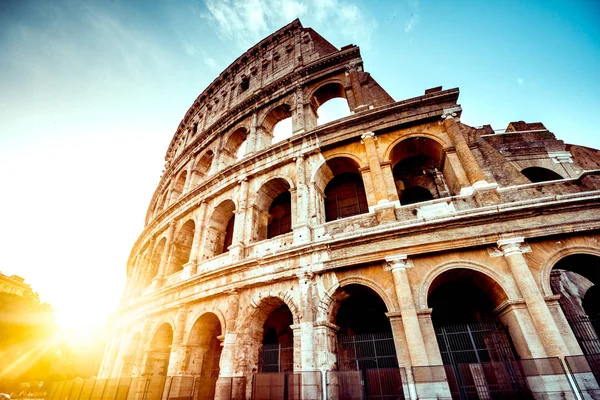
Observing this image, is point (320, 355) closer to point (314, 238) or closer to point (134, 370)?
point (314, 238)

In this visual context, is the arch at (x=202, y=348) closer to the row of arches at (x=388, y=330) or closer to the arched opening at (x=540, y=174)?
the row of arches at (x=388, y=330)

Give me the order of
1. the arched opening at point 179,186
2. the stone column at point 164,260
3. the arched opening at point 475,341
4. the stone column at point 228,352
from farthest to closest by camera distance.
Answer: the arched opening at point 179,186 < the stone column at point 164,260 < the stone column at point 228,352 < the arched opening at point 475,341

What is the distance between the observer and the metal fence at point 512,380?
438cm

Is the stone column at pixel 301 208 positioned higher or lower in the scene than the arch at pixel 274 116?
lower

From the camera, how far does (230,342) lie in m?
7.11

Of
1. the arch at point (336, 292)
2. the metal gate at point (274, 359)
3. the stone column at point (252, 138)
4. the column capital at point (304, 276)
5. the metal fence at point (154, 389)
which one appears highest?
the stone column at point (252, 138)

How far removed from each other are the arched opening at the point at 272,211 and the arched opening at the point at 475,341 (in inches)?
215

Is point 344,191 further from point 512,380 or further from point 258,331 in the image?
point 512,380

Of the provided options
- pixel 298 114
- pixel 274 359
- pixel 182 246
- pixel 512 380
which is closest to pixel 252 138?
pixel 298 114

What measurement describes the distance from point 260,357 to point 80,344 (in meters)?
14.1

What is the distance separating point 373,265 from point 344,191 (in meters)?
3.55

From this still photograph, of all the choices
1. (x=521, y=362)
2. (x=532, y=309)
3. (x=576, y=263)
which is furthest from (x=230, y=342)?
(x=576, y=263)

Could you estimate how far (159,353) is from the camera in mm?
9641

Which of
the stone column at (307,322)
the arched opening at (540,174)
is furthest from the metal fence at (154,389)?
the arched opening at (540,174)
